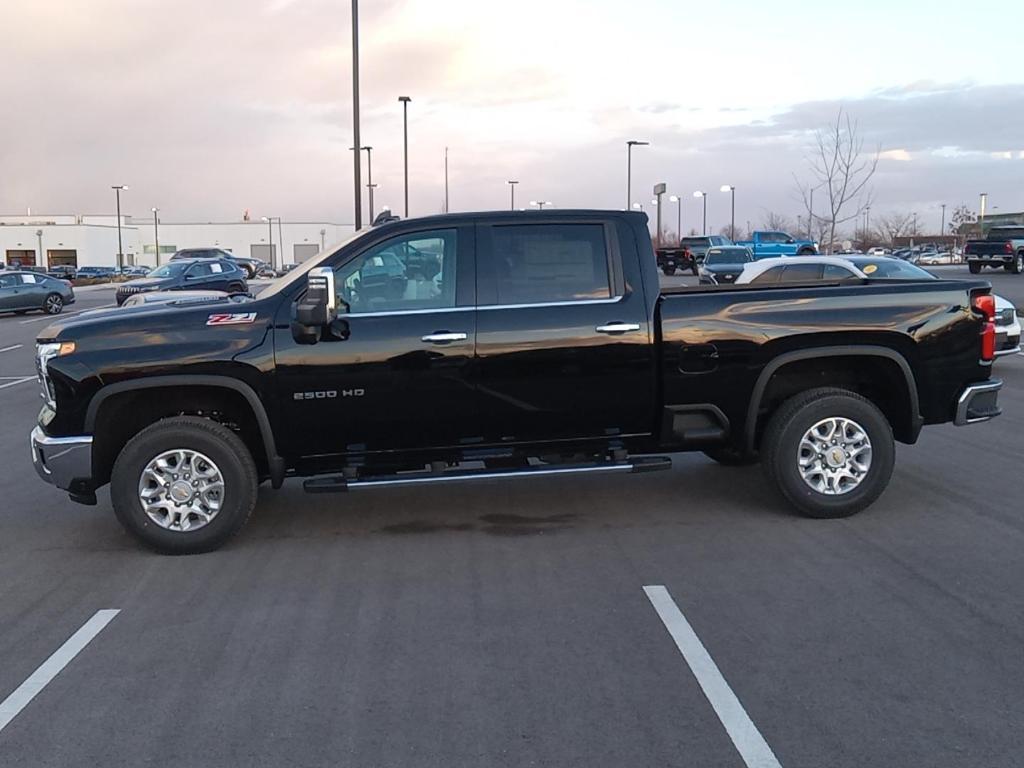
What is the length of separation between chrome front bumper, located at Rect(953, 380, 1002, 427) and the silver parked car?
104 feet

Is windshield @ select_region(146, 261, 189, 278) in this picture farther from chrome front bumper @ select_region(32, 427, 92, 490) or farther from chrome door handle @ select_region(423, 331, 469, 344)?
chrome door handle @ select_region(423, 331, 469, 344)

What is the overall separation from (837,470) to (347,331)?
343cm

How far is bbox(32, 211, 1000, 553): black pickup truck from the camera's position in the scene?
20.2 ft

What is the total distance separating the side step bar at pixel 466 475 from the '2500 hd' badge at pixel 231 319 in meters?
1.09

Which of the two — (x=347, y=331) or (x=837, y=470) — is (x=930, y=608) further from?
(x=347, y=331)

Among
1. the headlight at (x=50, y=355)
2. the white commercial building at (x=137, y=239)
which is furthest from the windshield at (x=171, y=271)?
the white commercial building at (x=137, y=239)

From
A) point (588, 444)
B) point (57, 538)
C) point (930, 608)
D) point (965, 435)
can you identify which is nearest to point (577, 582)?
point (588, 444)

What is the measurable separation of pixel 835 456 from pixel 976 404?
113cm

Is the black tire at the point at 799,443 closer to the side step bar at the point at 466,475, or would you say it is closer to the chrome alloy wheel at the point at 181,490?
the side step bar at the point at 466,475

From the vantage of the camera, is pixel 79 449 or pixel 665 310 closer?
pixel 79 449

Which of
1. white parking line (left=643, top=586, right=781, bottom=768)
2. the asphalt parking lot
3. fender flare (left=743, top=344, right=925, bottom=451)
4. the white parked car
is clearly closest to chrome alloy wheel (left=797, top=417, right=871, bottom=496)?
the asphalt parking lot

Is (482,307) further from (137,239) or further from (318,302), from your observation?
(137,239)

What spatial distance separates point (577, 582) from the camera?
5629 mm

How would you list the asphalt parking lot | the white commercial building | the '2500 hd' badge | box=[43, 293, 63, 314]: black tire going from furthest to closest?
the white commercial building
box=[43, 293, 63, 314]: black tire
the '2500 hd' badge
the asphalt parking lot
